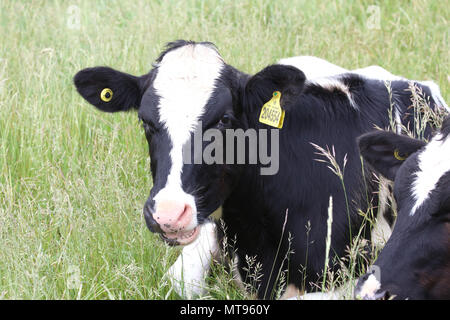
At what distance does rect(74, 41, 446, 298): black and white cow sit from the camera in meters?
4.00

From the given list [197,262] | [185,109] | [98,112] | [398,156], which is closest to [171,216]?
[185,109]

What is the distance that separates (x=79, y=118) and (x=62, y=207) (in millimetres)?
1714

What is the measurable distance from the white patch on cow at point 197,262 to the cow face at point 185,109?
0.63m

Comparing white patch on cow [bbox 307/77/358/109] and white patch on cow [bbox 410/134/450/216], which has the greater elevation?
white patch on cow [bbox 307/77/358/109]

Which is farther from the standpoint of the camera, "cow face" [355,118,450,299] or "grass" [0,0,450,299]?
"grass" [0,0,450,299]

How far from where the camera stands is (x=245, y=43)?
24.7 feet

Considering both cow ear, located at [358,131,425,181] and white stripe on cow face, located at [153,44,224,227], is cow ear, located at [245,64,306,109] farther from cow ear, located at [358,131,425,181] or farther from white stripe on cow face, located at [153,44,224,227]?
cow ear, located at [358,131,425,181]

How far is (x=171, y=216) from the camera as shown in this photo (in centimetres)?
360

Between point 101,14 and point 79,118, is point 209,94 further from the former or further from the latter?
point 101,14

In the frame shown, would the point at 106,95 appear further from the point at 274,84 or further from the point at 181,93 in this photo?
the point at 274,84

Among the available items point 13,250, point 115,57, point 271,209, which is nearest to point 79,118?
point 115,57

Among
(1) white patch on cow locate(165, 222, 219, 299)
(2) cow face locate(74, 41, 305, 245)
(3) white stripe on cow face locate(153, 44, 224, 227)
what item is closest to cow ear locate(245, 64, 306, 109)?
(2) cow face locate(74, 41, 305, 245)

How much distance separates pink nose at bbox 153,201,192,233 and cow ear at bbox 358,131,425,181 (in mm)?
1156

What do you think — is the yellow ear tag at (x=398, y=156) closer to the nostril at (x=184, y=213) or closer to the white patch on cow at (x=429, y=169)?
the white patch on cow at (x=429, y=169)
